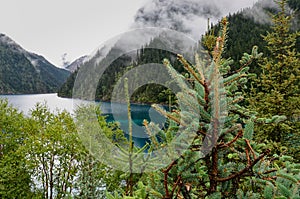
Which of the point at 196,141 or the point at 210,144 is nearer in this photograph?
the point at 210,144

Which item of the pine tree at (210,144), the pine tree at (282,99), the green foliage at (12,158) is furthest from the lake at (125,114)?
the pine tree at (282,99)

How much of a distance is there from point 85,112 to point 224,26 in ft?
47.4

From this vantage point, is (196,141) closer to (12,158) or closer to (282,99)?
(282,99)

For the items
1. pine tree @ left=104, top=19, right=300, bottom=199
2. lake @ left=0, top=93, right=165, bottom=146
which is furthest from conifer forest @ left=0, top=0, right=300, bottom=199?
lake @ left=0, top=93, right=165, bottom=146

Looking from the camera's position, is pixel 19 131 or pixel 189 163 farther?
pixel 19 131

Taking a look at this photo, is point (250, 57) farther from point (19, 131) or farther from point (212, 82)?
point (19, 131)

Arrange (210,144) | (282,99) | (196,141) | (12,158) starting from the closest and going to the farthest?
(210,144), (196,141), (282,99), (12,158)

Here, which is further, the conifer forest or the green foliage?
the green foliage

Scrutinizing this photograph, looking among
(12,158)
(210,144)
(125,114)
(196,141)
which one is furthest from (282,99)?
(125,114)

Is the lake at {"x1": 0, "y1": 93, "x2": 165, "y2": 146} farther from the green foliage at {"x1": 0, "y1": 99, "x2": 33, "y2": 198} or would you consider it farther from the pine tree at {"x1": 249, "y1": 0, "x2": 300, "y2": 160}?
the pine tree at {"x1": 249, "y1": 0, "x2": 300, "y2": 160}

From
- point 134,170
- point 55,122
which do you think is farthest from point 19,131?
point 134,170

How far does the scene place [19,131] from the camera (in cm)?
1564

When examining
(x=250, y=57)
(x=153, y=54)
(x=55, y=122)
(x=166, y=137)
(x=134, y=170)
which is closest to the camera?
(x=166, y=137)

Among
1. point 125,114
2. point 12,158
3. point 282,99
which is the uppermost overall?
point 125,114
